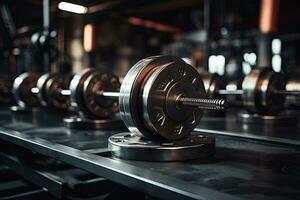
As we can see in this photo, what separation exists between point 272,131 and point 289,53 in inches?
180

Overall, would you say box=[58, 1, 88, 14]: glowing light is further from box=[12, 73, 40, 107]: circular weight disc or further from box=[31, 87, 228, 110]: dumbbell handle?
box=[31, 87, 228, 110]: dumbbell handle

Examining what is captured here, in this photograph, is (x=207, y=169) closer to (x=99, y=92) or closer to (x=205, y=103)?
(x=205, y=103)

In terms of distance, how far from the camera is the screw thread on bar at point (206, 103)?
0.89 m

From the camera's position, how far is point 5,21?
12.1ft

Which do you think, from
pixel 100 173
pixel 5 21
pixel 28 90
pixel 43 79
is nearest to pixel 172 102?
pixel 100 173

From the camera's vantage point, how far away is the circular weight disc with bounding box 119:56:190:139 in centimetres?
96

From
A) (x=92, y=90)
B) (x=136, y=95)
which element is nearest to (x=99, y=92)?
(x=92, y=90)

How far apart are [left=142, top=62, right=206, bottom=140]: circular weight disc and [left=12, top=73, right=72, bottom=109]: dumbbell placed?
3.80 ft

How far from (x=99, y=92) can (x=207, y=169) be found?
2.67 ft

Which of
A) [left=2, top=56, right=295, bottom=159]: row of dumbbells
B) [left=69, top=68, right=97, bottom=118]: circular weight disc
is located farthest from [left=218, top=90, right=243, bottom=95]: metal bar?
[left=2, top=56, right=295, bottom=159]: row of dumbbells

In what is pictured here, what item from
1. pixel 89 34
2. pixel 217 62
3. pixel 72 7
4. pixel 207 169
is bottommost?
pixel 207 169

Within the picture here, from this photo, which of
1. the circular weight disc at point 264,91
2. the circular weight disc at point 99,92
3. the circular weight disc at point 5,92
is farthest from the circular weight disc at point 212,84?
the circular weight disc at point 5,92

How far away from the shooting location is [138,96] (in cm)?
97

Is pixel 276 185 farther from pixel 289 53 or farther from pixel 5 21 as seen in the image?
pixel 289 53
